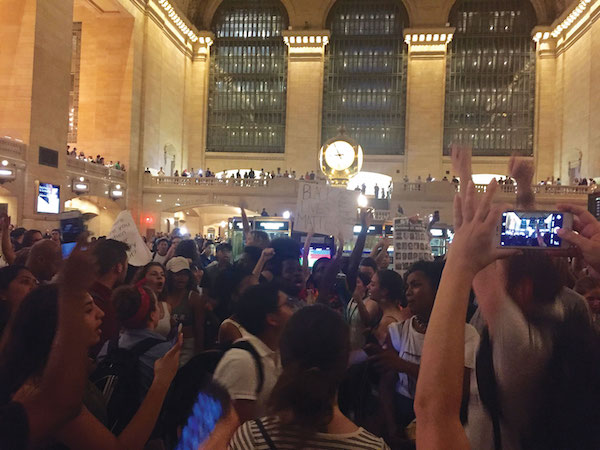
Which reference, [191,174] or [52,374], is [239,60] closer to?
[191,174]

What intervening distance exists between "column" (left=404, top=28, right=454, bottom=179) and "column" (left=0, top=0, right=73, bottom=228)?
2006 cm

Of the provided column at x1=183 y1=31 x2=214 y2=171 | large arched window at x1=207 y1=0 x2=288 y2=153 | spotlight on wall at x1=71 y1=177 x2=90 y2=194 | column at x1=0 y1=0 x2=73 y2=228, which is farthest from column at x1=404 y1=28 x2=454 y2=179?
column at x1=0 y1=0 x2=73 y2=228

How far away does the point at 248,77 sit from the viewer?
35.6 metres

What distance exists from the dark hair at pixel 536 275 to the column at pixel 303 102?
1287 inches

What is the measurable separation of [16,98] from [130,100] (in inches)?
314

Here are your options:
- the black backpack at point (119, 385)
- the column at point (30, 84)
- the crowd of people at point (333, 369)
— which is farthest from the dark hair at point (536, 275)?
the column at point (30, 84)

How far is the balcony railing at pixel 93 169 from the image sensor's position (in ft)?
74.0

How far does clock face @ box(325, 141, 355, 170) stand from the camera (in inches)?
263

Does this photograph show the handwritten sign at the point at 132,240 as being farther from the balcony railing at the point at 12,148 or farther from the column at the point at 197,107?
the column at the point at 197,107

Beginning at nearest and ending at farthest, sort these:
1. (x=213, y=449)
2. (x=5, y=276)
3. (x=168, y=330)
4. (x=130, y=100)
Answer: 1. (x=213, y=449)
2. (x=5, y=276)
3. (x=168, y=330)
4. (x=130, y=100)

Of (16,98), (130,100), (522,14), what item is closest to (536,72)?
(522,14)

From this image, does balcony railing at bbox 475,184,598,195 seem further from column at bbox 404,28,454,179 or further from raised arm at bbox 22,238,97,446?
raised arm at bbox 22,238,97,446

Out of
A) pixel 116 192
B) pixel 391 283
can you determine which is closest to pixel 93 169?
pixel 116 192

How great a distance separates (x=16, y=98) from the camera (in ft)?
65.5
